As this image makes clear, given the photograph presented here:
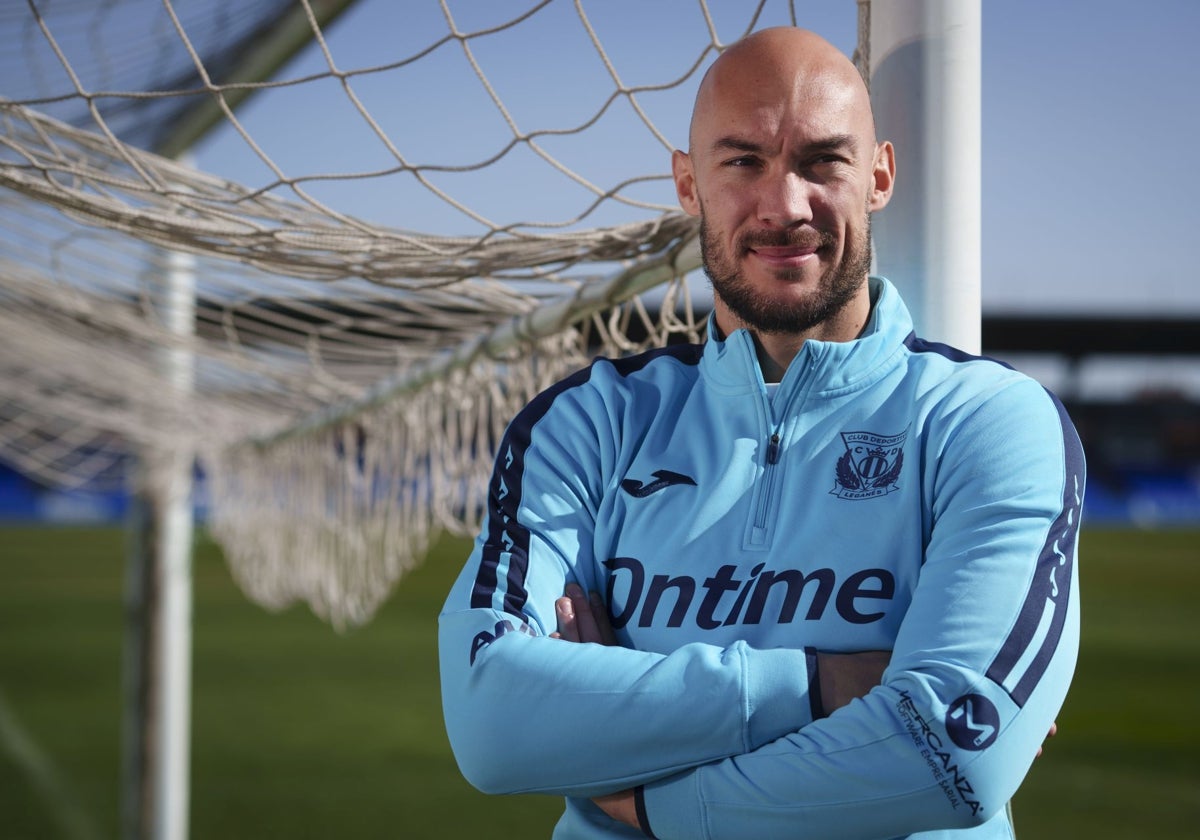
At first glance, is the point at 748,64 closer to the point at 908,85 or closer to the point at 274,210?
the point at 908,85

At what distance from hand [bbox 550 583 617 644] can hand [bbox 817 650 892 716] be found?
0.15 m

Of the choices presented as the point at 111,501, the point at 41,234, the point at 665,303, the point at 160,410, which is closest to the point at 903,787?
the point at 665,303

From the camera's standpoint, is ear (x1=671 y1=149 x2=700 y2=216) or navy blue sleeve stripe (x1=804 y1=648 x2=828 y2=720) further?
ear (x1=671 y1=149 x2=700 y2=216)

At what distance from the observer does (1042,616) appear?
668 mm

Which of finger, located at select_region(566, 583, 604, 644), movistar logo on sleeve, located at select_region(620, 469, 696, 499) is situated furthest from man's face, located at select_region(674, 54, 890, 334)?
finger, located at select_region(566, 583, 604, 644)

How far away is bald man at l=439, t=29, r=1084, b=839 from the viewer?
658 millimetres

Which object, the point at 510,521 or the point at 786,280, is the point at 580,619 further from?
the point at 786,280

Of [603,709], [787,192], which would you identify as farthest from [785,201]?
[603,709]

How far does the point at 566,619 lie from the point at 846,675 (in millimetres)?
186

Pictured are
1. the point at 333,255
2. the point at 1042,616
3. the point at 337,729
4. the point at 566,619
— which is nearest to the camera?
the point at 1042,616

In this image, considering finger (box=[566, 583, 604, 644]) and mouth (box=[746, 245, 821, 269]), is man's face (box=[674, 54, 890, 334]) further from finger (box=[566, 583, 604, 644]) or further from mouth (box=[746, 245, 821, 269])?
finger (box=[566, 583, 604, 644])

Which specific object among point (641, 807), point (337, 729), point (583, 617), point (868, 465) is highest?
point (868, 465)

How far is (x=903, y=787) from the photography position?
2.11ft

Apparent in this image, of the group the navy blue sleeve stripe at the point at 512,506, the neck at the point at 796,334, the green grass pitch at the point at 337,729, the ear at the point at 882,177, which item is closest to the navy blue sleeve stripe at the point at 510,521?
the navy blue sleeve stripe at the point at 512,506
